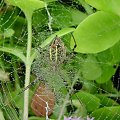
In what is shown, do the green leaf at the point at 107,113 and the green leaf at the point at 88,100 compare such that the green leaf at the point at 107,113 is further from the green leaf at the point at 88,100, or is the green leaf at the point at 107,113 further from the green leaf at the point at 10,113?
the green leaf at the point at 10,113

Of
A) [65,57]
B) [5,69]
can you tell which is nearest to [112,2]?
[65,57]

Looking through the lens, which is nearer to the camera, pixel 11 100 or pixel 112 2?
pixel 112 2

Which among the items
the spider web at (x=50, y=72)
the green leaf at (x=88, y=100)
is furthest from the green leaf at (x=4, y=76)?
the green leaf at (x=88, y=100)

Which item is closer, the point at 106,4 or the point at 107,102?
the point at 106,4

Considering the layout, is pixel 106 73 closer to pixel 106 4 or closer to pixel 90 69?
pixel 90 69

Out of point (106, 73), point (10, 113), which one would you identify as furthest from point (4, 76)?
point (106, 73)

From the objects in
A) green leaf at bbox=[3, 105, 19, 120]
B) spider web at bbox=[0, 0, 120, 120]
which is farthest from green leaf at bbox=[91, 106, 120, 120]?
green leaf at bbox=[3, 105, 19, 120]

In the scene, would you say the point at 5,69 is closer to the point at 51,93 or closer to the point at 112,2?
the point at 51,93
